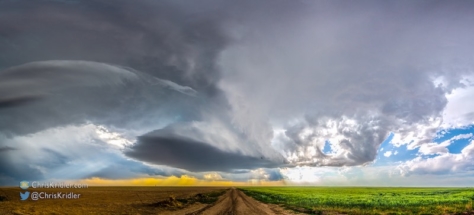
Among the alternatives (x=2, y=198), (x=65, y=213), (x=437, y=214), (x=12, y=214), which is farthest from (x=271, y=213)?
(x=2, y=198)

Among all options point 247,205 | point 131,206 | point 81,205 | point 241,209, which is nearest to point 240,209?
point 241,209

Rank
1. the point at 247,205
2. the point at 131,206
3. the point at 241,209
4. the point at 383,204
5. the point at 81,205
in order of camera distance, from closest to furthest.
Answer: the point at 241,209
the point at 383,204
the point at 131,206
the point at 81,205
the point at 247,205

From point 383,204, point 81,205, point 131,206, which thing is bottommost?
point 131,206

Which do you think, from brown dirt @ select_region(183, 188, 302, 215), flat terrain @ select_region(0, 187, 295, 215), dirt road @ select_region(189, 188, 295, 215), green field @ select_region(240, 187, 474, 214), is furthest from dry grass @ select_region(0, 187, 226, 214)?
green field @ select_region(240, 187, 474, 214)

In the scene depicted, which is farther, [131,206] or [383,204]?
[131,206]

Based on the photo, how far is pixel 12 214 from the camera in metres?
34.0

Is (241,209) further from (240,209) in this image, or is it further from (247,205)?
(247,205)

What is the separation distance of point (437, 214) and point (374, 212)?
21.3 ft

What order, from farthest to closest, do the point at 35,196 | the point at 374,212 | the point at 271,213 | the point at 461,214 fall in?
the point at 35,196
the point at 271,213
the point at 374,212
the point at 461,214

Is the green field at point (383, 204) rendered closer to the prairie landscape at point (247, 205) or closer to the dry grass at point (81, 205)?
the prairie landscape at point (247, 205)

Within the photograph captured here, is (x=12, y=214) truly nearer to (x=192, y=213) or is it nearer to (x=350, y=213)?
(x=192, y=213)

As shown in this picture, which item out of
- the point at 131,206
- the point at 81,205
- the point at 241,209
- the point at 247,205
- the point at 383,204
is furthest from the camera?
the point at 247,205

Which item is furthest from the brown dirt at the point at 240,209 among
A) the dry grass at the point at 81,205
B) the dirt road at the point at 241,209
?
the dry grass at the point at 81,205

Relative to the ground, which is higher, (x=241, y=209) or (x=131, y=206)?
(x=241, y=209)
